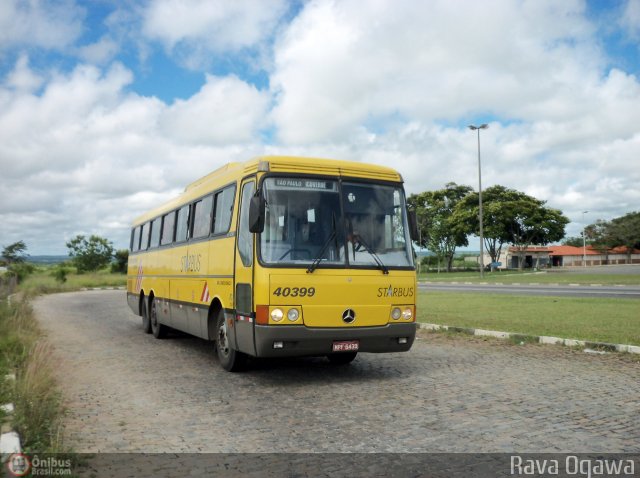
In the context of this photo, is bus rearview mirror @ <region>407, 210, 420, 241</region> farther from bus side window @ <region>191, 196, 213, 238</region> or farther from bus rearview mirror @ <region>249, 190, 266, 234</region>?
bus side window @ <region>191, 196, 213, 238</region>

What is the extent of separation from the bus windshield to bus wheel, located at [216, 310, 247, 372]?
1903 millimetres

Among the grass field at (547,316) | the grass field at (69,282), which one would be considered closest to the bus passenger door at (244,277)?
the grass field at (547,316)

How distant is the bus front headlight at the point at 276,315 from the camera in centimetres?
810

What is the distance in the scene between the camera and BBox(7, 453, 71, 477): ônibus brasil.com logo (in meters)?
4.60

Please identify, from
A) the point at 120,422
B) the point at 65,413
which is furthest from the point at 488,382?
the point at 65,413

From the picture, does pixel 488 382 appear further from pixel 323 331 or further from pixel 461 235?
pixel 461 235

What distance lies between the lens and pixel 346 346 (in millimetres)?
8469

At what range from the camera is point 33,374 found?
741cm

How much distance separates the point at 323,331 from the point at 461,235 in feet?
204

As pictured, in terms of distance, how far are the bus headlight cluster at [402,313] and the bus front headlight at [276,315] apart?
1739 millimetres

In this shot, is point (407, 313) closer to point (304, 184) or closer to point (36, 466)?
point (304, 184)

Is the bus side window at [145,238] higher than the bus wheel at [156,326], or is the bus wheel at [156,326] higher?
the bus side window at [145,238]

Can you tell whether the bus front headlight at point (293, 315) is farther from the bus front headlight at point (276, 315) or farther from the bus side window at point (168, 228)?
the bus side window at point (168, 228)

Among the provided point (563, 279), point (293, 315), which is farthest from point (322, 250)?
point (563, 279)
